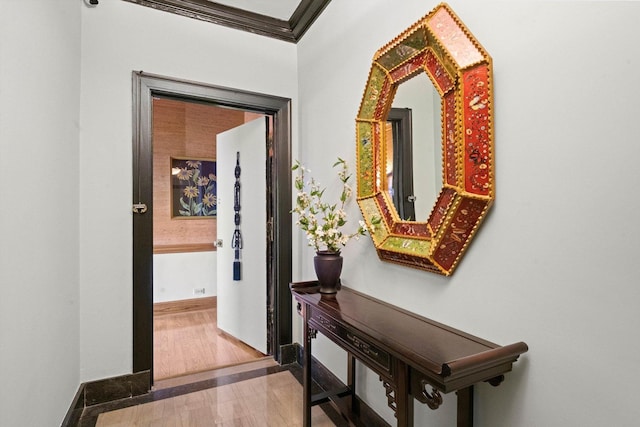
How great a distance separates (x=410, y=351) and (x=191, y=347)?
8.48ft

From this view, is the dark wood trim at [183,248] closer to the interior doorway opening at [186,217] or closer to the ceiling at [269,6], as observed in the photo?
the interior doorway opening at [186,217]

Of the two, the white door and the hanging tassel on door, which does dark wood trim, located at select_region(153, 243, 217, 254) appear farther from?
the hanging tassel on door

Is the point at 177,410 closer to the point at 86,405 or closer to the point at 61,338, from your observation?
the point at 86,405

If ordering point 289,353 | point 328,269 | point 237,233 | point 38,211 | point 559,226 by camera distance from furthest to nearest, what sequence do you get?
point 237,233 → point 289,353 → point 328,269 → point 38,211 → point 559,226

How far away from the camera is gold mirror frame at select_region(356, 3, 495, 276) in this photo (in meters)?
1.13

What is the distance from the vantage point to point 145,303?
2.16m

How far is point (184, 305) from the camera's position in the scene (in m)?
4.07

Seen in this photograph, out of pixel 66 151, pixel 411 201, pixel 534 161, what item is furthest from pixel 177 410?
pixel 534 161

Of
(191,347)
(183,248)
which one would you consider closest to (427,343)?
(191,347)

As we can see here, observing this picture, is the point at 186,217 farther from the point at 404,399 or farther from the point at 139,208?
the point at 404,399

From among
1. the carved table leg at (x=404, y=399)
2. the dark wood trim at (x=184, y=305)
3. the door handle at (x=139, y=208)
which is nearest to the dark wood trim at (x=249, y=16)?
the door handle at (x=139, y=208)

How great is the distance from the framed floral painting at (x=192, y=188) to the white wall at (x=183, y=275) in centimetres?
55

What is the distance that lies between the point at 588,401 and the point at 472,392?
0.37m

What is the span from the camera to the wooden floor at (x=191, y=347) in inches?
103
